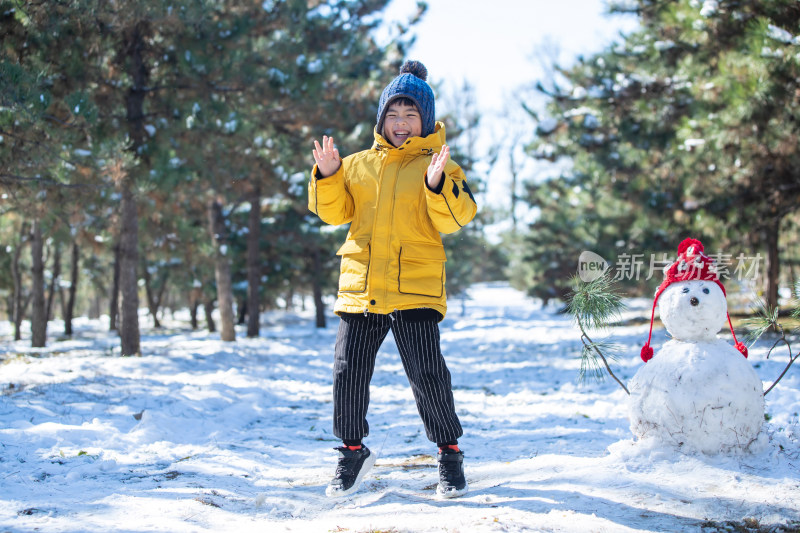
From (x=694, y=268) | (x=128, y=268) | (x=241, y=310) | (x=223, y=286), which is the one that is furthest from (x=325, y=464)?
(x=241, y=310)

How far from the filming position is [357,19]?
14133 millimetres

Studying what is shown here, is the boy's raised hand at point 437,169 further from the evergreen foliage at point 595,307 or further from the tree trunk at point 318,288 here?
the tree trunk at point 318,288

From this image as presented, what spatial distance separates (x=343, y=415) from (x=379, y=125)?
1606 mm

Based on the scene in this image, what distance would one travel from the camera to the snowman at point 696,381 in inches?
129

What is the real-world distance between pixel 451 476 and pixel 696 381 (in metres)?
1.42

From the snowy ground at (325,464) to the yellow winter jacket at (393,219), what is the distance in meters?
1.02

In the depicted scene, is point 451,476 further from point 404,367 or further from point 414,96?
point 414,96

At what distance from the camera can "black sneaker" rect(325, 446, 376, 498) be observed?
3.18 metres

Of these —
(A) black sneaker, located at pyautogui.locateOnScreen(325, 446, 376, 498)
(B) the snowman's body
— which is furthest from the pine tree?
(A) black sneaker, located at pyautogui.locateOnScreen(325, 446, 376, 498)

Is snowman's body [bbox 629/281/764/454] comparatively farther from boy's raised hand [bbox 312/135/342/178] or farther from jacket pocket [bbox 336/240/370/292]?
Result: boy's raised hand [bbox 312/135/342/178]

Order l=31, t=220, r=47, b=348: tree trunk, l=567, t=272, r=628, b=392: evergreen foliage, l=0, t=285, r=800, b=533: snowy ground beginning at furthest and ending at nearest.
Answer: l=31, t=220, r=47, b=348: tree trunk → l=567, t=272, r=628, b=392: evergreen foliage → l=0, t=285, r=800, b=533: snowy ground

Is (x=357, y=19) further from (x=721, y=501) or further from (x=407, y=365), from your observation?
(x=721, y=501)

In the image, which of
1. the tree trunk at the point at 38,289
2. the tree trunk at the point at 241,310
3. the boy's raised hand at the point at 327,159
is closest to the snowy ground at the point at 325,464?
the boy's raised hand at the point at 327,159

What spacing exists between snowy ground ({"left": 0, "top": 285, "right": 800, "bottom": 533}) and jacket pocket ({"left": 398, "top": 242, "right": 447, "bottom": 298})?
1.03 m
